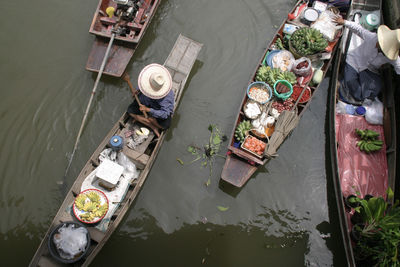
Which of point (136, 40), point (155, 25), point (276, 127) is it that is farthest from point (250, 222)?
point (155, 25)

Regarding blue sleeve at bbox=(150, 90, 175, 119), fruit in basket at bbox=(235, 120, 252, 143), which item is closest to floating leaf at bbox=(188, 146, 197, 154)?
fruit in basket at bbox=(235, 120, 252, 143)

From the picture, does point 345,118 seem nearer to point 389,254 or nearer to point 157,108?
point 389,254

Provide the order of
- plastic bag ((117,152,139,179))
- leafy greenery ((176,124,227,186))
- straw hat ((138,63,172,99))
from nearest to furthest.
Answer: straw hat ((138,63,172,99)) < plastic bag ((117,152,139,179)) < leafy greenery ((176,124,227,186))

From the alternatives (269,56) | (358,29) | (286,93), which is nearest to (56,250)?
(286,93)

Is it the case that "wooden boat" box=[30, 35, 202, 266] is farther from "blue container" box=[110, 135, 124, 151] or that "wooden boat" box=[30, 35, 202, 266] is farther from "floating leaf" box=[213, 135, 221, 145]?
"floating leaf" box=[213, 135, 221, 145]

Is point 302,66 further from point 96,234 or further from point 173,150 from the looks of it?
point 96,234

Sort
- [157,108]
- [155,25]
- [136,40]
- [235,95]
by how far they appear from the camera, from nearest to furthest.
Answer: [157,108] < [136,40] < [235,95] < [155,25]

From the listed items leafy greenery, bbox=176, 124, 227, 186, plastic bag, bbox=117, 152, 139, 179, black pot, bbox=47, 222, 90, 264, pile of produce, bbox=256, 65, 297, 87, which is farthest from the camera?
leafy greenery, bbox=176, 124, 227, 186
